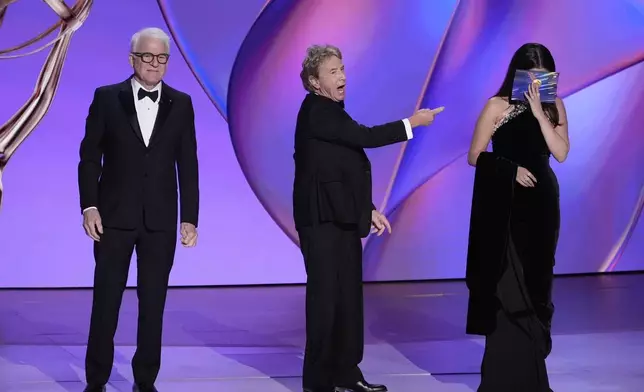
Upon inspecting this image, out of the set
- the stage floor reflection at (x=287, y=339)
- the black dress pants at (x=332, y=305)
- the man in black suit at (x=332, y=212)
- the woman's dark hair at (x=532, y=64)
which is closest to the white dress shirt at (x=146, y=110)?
the man in black suit at (x=332, y=212)

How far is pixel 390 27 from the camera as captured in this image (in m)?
7.36

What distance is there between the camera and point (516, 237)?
417 centimetres

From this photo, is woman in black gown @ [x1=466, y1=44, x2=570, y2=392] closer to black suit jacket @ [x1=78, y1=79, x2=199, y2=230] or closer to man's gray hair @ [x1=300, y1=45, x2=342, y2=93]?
man's gray hair @ [x1=300, y1=45, x2=342, y2=93]

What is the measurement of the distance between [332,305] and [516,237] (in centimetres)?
76

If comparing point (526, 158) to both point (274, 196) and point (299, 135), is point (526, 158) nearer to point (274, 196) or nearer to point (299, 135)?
point (299, 135)

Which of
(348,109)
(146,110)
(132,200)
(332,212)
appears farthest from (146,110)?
(348,109)

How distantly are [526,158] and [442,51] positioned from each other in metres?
3.40

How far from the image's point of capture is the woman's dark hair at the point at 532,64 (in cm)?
416

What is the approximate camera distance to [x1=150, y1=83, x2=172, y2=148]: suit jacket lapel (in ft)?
13.2

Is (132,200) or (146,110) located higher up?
(146,110)

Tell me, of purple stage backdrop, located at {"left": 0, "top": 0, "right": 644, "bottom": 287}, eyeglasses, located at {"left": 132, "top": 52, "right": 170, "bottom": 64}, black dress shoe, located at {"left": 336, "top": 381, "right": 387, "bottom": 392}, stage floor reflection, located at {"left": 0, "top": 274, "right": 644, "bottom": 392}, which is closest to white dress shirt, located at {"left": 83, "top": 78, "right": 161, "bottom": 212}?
eyeglasses, located at {"left": 132, "top": 52, "right": 170, "bottom": 64}

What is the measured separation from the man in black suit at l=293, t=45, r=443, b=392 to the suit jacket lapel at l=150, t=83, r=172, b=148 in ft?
1.73

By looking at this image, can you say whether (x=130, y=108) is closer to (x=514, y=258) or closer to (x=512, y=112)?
(x=512, y=112)

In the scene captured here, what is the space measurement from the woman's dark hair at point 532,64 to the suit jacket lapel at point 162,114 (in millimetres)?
1293
